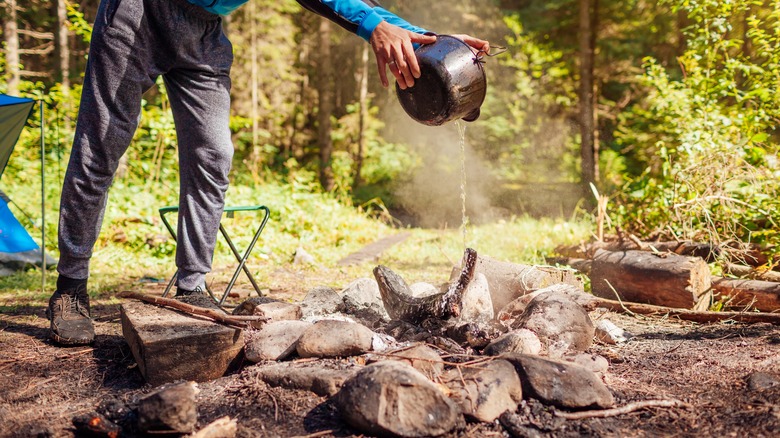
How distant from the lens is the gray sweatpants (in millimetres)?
2574

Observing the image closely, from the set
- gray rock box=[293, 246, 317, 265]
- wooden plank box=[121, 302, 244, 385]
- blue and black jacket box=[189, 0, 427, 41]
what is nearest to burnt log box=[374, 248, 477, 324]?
wooden plank box=[121, 302, 244, 385]

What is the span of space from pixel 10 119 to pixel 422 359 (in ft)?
12.0

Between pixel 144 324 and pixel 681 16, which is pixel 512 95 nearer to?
pixel 681 16

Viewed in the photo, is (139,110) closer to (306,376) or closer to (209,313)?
(209,313)

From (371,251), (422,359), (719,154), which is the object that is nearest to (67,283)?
(422,359)

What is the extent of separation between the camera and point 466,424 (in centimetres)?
188

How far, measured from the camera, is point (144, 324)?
229 cm

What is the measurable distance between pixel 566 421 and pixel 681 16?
1189 centimetres

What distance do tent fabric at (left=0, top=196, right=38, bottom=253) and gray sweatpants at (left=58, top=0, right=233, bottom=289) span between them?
1834 mm

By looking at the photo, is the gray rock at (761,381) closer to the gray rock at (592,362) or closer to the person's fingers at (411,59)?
the gray rock at (592,362)

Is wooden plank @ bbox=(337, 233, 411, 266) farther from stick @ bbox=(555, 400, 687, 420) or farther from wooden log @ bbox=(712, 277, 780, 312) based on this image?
stick @ bbox=(555, 400, 687, 420)

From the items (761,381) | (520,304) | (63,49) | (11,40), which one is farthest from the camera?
(63,49)

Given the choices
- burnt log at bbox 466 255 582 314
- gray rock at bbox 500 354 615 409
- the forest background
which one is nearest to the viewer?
gray rock at bbox 500 354 615 409

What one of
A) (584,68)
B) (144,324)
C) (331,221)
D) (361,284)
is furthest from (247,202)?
(584,68)
